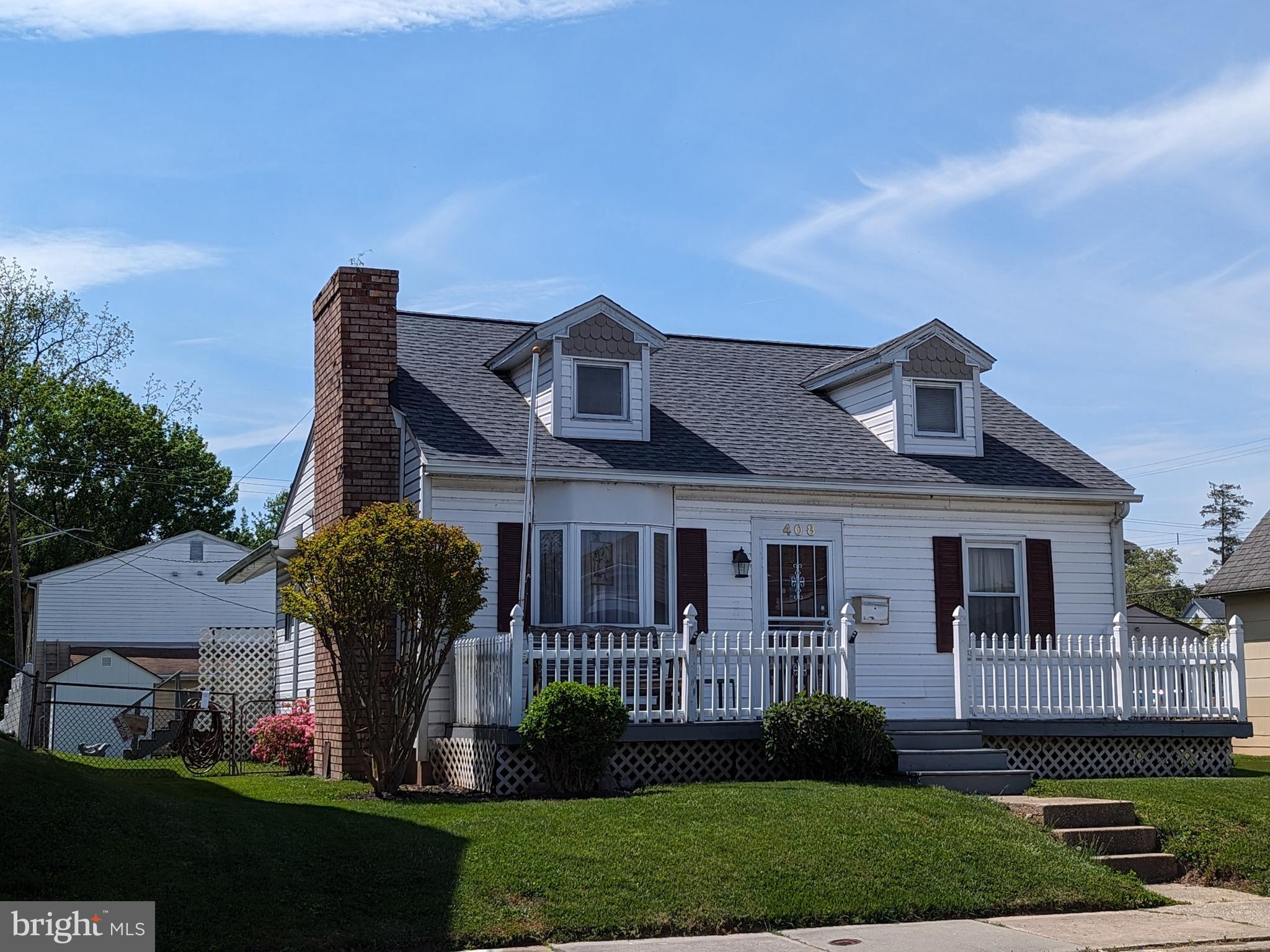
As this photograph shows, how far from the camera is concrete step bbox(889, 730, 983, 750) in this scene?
14.4 m

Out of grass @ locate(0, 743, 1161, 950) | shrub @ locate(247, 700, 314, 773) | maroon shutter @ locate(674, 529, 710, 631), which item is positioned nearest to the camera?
grass @ locate(0, 743, 1161, 950)

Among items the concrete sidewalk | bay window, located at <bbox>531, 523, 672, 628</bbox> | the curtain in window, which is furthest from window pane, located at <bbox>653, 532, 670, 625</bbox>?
the concrete sidewalk

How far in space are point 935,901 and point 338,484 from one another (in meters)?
9.47

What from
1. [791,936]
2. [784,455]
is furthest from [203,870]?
[784,455]

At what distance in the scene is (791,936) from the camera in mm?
8492

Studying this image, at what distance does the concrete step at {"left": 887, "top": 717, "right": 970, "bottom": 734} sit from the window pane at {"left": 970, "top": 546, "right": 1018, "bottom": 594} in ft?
9.99

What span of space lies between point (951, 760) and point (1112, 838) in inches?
103

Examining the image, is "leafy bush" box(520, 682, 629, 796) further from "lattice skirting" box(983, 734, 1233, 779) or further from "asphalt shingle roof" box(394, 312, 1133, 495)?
"lattice skirting" box(983, 734, 1233, 779)

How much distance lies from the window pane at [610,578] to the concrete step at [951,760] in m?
3.79

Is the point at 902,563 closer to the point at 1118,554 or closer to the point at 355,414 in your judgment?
the point at 1118,554

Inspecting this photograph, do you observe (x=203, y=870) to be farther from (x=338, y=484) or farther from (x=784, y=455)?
(x=784, y=455)

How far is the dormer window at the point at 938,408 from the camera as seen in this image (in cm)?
1869

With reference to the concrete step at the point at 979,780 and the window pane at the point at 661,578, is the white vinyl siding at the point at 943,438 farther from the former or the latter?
the concrete step at the point at 979,780

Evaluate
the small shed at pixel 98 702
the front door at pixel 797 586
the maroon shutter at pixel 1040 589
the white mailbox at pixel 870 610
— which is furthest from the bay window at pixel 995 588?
the small shed at pixel 98 702
